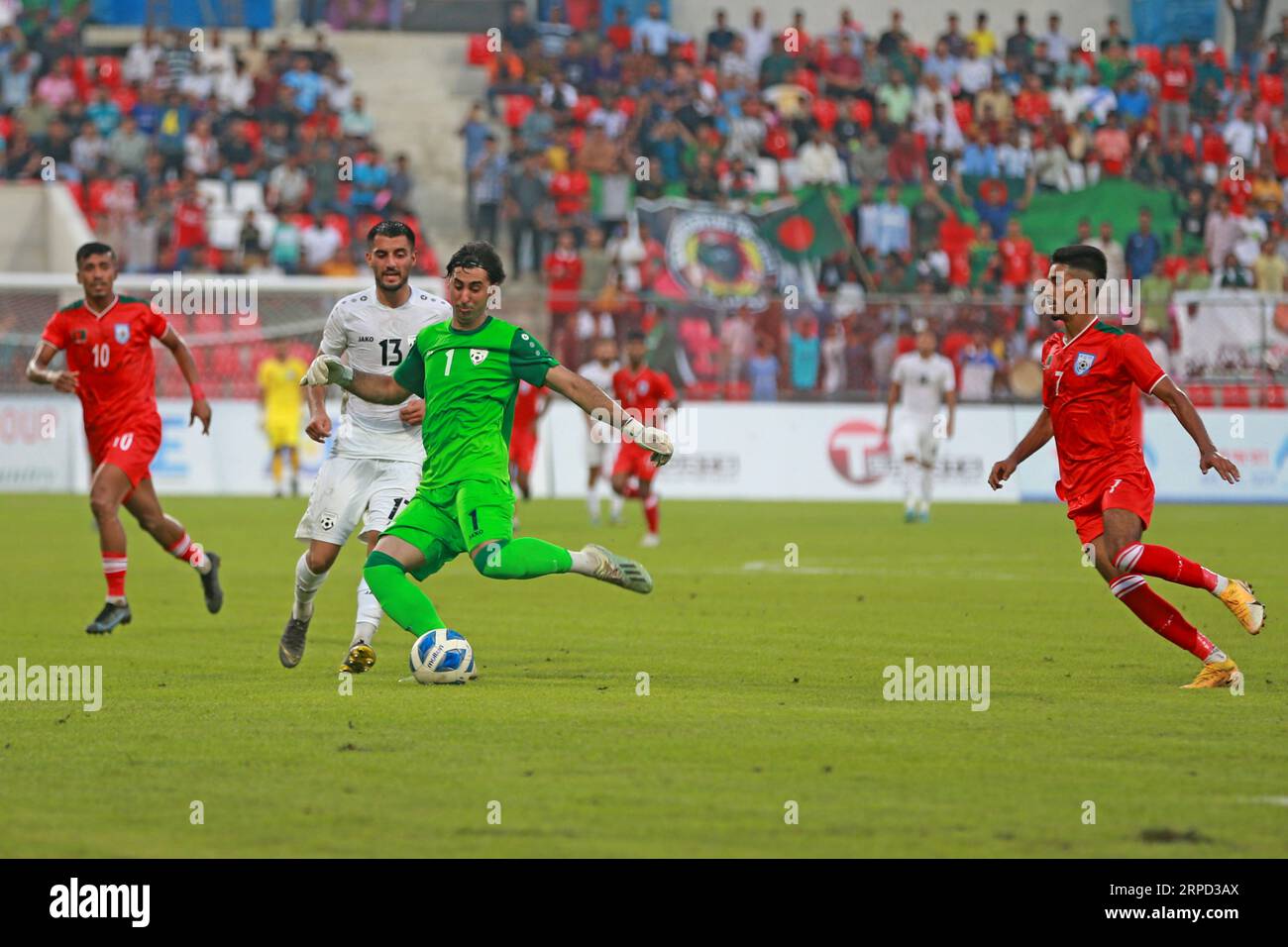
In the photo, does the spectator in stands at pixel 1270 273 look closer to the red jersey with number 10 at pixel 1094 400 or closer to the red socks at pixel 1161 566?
the red jersey with number 10 at pixel 1094 400

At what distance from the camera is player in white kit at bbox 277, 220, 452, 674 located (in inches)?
429

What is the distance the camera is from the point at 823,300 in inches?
1207

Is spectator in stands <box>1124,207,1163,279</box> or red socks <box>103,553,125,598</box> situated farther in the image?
spectator in stands <box>1124,207,1163,279</box>

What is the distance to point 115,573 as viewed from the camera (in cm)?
1337

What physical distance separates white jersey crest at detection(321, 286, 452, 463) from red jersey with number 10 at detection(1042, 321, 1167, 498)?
11.0 feet

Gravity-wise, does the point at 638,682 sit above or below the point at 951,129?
below

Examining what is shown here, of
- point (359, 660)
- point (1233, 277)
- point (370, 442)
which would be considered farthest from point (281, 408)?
point (359, 660)

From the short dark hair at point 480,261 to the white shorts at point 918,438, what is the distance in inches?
669

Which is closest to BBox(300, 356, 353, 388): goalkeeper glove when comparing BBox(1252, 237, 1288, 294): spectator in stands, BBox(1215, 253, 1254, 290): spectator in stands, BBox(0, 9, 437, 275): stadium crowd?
BBox(0, 9, 437, 275): stadium crowd

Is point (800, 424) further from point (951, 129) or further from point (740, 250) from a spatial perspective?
point (951, 129)

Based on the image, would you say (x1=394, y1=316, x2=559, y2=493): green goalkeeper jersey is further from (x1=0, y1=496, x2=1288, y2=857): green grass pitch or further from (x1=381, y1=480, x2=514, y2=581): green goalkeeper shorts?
(x1=0, y1=496, x2=1288, y2=857): green grass pitch
